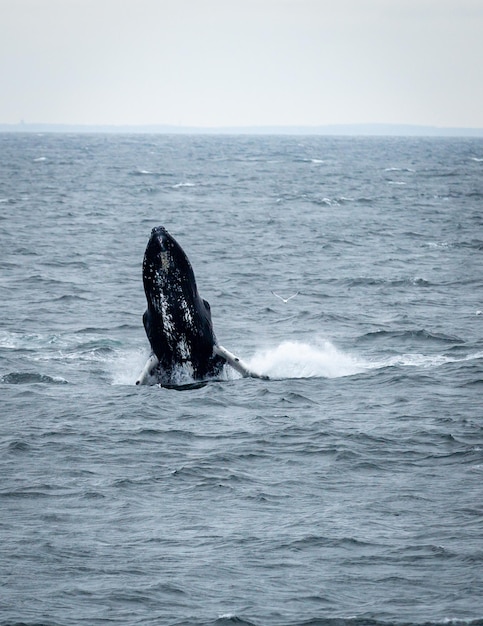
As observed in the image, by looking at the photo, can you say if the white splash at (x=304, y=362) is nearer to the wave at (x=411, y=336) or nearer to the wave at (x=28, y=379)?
the wave at (x=411, y=336)

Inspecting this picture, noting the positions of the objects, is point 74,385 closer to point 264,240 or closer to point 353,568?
point 353,568

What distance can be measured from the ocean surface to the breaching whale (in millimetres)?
646

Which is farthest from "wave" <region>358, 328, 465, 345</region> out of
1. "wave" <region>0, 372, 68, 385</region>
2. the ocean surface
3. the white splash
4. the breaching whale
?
"wave" <region>0, 372, 68, 385</region>

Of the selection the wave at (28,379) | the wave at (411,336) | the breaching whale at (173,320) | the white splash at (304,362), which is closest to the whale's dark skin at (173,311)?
the breaching whale at (173,320)

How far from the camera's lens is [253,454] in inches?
870

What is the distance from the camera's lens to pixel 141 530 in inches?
711

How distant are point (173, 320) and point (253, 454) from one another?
4.39 m

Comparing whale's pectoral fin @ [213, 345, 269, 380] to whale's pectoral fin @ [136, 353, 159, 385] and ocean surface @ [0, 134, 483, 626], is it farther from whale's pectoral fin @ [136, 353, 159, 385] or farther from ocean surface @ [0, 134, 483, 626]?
whale's pectoral fin @ [136, 353, 159, 385]

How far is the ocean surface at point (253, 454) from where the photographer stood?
16016mm

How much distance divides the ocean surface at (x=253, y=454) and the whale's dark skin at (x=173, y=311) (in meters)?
0.91

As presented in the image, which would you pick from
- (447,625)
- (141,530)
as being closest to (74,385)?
(141,530)

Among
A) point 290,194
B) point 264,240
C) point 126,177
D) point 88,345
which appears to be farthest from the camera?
point 126,177

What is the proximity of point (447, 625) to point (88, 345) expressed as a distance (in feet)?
65.5

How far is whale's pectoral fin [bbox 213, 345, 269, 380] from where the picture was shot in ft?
86.4
